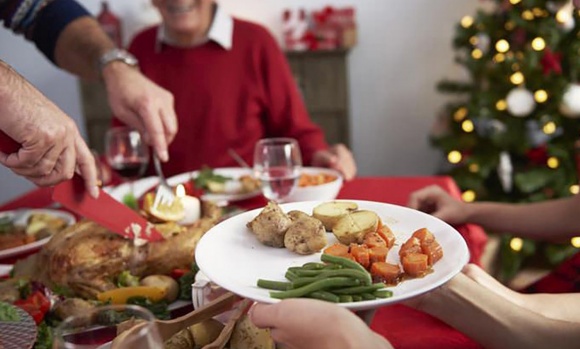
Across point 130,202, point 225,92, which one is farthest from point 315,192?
point 225,92

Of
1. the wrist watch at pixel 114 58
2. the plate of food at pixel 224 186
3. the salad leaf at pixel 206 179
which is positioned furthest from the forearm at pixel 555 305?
the wrist watch at pixel 114 58

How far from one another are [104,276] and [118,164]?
0.65m

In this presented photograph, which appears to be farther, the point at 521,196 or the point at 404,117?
the point at 404,117

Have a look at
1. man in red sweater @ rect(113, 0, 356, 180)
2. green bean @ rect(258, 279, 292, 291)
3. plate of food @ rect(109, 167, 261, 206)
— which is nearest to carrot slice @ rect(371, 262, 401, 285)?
green bean @ rect(258, 279, 292, 291)

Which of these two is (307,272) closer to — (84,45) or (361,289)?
(361,289)

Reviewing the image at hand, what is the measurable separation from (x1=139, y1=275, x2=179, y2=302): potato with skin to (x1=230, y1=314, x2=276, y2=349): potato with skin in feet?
0.86

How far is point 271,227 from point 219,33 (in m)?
1.78

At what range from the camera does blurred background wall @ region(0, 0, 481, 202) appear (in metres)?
4.13

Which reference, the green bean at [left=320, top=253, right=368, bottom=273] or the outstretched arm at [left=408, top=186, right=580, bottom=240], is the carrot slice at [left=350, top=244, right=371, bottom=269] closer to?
the green bean at [left=320, top=253, right=368, bottom=273]

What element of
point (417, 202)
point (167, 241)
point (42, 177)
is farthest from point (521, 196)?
point (42, 177)

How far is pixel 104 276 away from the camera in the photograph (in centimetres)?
105

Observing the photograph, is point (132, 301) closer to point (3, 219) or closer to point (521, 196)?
point (3, 219)

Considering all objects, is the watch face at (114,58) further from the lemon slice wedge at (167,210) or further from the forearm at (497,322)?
the forearm at (497,322)

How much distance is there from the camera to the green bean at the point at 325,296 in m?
0.73
